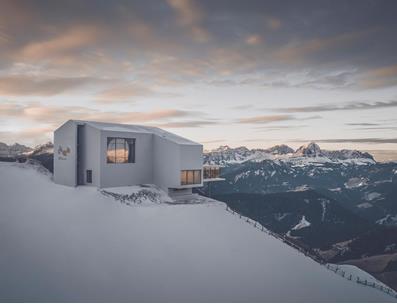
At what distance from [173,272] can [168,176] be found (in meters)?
15.5

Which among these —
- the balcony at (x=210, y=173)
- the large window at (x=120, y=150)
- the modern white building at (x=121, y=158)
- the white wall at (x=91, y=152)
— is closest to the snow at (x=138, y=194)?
the modern white building at (x=121, y=158)

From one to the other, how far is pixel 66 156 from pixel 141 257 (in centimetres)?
1818

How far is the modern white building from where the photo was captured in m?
32.1

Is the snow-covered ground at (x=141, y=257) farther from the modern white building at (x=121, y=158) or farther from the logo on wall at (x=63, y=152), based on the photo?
the logo on wall at (x=63, y=152)

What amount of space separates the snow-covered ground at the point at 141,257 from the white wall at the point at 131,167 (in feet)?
7.65

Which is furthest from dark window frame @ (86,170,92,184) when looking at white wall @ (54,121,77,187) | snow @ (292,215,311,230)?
snow @ (292,215,311,230)

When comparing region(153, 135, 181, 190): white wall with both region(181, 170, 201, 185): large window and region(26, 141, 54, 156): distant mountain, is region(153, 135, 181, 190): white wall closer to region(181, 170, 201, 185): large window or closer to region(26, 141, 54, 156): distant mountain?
region(181, 170, 201, 185): large window

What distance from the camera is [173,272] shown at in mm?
19844

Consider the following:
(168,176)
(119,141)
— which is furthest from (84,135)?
(168,176)

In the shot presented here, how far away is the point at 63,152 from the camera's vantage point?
34.9 metres

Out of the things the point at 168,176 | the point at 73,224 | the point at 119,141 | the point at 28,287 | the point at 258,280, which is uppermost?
the point at 119,141

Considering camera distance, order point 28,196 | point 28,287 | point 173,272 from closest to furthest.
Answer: point 28,287
point 173,272
point 28,196

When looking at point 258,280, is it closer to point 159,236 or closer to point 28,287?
point 159,236

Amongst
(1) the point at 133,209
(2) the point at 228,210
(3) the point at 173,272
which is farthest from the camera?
(2) the point at 228,210
